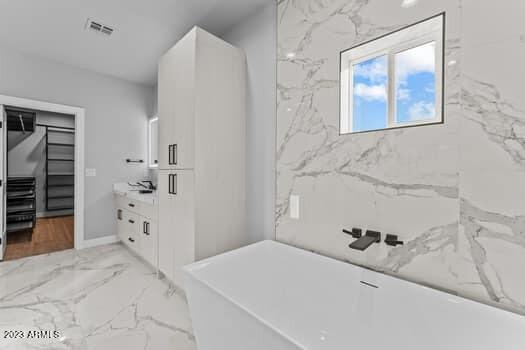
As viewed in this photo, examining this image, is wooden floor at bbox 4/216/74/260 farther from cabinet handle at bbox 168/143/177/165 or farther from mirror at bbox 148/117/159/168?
cabinet handle at bbox 168/143/177/165

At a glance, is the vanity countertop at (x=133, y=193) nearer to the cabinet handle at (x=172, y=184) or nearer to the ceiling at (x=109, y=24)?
the cabinet handle at (x=172, y=184)

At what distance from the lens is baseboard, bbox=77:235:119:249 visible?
3.12 meters

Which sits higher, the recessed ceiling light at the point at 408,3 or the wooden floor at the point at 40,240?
the recessed ceiling light at the point at 408,3

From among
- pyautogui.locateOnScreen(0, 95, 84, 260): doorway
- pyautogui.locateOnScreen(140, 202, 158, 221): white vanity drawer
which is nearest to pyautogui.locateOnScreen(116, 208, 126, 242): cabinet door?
pyautogui.locateOnScreen(0, 95, 84, 260): doorway

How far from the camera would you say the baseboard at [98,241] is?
312 cm

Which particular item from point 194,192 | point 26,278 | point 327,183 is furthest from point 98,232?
point 327,183

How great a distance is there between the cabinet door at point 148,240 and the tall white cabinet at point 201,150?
0.85 ft

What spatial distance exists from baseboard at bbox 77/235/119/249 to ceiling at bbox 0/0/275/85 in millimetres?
2446

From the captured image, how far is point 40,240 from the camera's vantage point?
11.4 feet

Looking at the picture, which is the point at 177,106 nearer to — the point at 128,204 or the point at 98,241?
the point at 128,204

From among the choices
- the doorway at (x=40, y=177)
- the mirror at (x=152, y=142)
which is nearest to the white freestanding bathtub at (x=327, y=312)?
the mirror at (x=152, y=142)

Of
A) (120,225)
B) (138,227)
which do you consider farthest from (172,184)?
(120,225)

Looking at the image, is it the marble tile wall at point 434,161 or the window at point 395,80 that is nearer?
the marble tile wall at point 434,161

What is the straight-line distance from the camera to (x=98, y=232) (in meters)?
3.26
